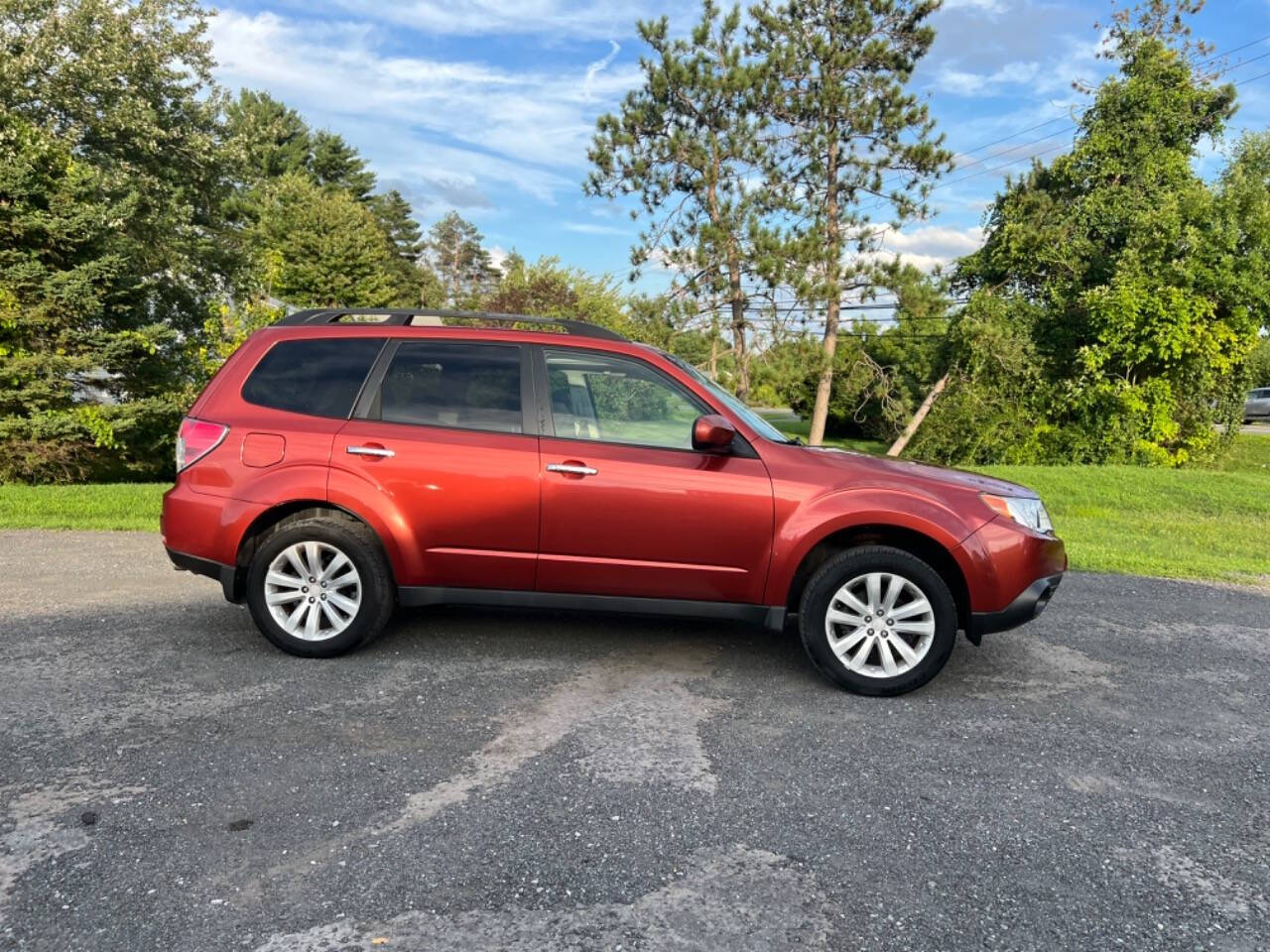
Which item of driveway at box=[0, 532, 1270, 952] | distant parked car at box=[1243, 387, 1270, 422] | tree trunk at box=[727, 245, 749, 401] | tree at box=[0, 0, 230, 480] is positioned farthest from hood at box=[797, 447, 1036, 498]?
distant parked car at box=[1243, 387, 1270, 422]

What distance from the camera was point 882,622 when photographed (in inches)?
171

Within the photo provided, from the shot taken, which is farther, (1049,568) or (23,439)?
(23,439)

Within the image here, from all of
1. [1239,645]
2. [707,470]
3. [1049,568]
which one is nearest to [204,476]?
[707,470]

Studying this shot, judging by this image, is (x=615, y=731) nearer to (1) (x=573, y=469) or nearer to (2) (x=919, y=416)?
(1) (x=573, y=469)

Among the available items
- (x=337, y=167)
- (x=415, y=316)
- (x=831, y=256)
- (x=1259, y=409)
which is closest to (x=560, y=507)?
(x=415, y=316)

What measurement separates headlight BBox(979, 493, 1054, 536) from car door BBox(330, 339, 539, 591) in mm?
2349

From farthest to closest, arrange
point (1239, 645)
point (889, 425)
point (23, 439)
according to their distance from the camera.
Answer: point (889, 425), point (23, 439), point (1239, 645)

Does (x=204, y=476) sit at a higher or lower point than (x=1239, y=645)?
higher

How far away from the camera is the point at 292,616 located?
466cm

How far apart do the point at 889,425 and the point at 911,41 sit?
1079cm

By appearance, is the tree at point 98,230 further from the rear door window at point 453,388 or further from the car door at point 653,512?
the car door at point 653,512

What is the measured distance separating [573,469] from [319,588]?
1.53 metres

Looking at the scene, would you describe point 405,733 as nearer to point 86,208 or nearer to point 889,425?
point 86,208

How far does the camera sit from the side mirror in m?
4.39
